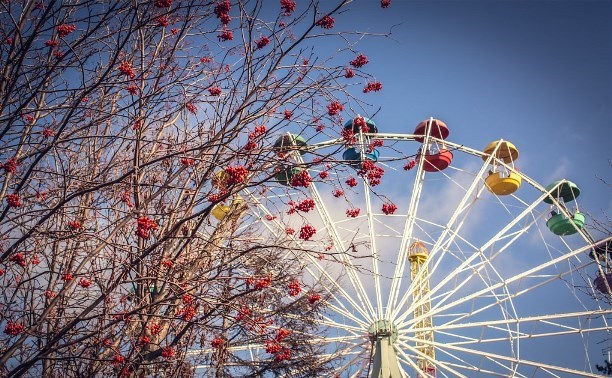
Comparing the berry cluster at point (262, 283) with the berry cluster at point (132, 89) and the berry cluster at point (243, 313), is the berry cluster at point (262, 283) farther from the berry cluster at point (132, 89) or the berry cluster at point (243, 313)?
the berry cluster at point (132, 89)

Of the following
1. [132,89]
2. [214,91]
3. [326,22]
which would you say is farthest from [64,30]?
[326,22]

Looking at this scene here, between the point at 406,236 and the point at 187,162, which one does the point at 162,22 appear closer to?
the point at 187,162

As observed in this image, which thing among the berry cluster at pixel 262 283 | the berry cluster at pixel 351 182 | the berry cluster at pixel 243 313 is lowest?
the berry cluster at pixel 243 313

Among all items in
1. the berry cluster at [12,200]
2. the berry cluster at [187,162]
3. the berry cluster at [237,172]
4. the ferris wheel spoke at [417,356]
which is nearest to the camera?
the berry cluster at [12,200]

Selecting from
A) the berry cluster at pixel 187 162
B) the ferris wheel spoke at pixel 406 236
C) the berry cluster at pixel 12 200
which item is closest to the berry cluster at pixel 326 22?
the berry cluster at pixel 187 162

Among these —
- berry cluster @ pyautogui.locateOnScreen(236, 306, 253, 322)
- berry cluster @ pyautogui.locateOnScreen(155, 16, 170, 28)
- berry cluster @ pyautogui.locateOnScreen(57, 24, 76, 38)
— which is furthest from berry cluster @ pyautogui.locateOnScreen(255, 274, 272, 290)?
berry cluster @ pyautogui.locateOnScreen(57, 24, 76, 38)

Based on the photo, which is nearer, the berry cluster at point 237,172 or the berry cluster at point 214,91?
the berry cluster at point 237,172

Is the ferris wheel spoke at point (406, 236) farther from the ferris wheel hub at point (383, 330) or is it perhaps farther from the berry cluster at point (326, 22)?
the berry cluster at point (326, 22)

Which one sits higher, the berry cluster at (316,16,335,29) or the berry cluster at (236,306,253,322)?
the berry cluster at (316,16,335,29)

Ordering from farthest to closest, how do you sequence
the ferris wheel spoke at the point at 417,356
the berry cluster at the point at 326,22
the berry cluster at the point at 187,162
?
the ferris wheel spoke at the point at 417,356
the berry cluster at the point at 187,162
the berry cluster at the point at 326,22

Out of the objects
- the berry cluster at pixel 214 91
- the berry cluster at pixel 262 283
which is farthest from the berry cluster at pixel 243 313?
the berry cluster at pixel 214 91

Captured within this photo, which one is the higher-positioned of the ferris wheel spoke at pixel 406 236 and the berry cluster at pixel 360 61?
the ferris wheel spoke at pixel 406 236

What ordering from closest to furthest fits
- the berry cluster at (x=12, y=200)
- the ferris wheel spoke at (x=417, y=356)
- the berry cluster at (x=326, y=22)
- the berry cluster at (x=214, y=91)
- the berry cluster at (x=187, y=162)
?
the berry cluster at (x=12, y=200)
the berry cluster at (x=326, y=22)
the berry cluster at (x=187, y=162)
the berry cluster at (x=214, y=91)
the ferris wheel spoke at (x=417, y=356)

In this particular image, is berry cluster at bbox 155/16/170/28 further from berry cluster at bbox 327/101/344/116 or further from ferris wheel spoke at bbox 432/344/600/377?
ferris wheel spoke at bbox 432/344/600/377
